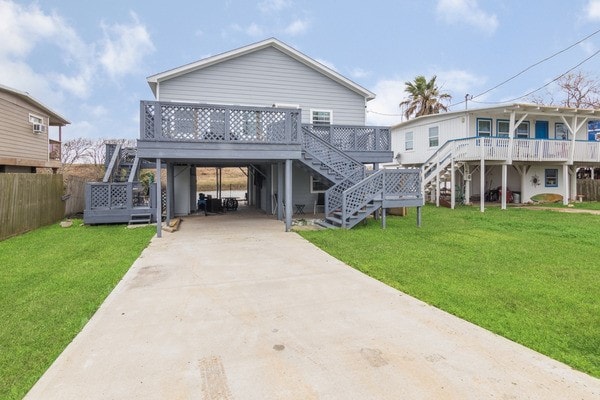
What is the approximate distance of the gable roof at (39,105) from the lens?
46.3 ft

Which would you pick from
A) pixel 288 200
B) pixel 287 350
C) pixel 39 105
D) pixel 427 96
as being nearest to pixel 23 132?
pixel 39 105

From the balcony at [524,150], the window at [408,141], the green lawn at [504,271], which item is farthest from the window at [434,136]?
the green lawn at [504,271]

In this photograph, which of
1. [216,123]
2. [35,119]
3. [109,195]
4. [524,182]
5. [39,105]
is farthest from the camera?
[524,182]

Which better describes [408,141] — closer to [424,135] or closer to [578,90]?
[424,135]

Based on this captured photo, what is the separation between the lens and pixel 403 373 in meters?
2.77

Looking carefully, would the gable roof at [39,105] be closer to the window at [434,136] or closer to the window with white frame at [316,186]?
Answer: the window with white frame at [316,186]

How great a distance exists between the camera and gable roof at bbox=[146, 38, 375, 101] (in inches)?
483

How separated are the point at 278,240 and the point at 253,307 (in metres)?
4.37

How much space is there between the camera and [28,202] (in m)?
10.3

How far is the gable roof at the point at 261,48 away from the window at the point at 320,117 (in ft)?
4.91

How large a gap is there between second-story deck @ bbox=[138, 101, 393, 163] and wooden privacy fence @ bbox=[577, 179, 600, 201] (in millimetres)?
22062

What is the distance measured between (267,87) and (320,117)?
98.3 inches

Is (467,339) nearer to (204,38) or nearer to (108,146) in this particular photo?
(108,146)

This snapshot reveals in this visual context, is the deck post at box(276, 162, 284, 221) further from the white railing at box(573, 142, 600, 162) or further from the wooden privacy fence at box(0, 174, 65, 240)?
the white railing at box(573, 142, 600, 162)
